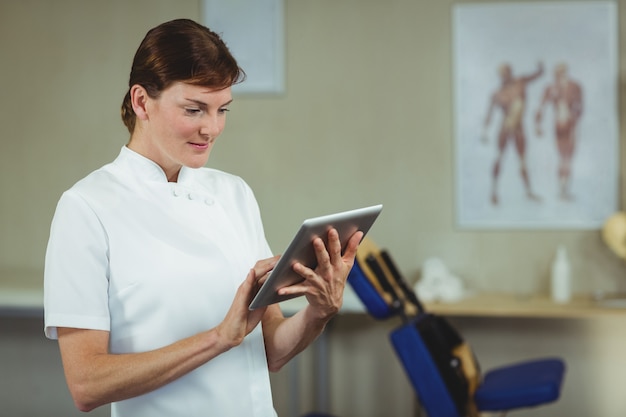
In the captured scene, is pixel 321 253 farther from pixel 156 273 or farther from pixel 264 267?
pixel 156 273

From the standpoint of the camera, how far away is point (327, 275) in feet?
3.75

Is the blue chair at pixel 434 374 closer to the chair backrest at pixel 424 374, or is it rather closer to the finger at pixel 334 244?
the chair backrest at pixel 424 374

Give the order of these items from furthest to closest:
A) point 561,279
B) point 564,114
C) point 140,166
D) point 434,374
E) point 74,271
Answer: point 564,114 < point 561,279 < point 434,374 < point 140,166 < point 74,271

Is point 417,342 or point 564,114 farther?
point 564,114

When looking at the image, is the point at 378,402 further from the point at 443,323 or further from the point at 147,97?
the point at 147,97

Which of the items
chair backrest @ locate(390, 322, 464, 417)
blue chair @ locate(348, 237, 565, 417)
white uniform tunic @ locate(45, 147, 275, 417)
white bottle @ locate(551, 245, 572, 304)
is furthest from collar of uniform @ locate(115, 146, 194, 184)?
white bottle @ locate(551, 245, 572, 304)

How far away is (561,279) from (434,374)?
88 centimetres

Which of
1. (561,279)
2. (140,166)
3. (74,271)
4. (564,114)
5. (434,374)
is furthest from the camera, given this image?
(564,114)

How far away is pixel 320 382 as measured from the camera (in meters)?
3.26

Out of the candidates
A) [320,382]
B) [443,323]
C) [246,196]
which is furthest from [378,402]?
[246,196]

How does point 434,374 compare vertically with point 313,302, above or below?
below

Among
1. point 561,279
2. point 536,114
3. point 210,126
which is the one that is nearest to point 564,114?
point 536,114

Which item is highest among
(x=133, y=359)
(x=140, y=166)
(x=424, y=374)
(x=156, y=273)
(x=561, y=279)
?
(x=140, y=166)

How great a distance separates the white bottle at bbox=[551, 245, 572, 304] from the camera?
3.04 metres
